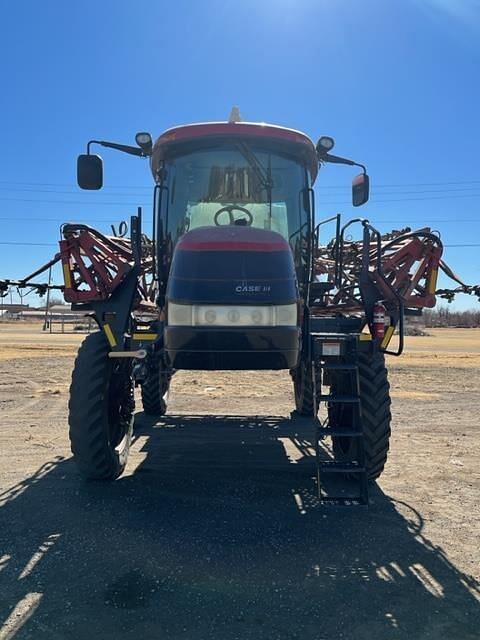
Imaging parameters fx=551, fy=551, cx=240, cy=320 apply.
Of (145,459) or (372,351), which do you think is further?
(145,459)

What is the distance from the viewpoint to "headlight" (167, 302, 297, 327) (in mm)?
4238

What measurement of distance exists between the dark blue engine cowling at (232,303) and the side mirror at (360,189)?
1823mm

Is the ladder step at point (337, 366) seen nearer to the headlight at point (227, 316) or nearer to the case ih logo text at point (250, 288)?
the headlight at point (227, 316)

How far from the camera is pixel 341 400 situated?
4.68m

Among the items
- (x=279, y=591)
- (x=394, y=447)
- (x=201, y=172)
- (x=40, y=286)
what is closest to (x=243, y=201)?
(x=201, y=172)

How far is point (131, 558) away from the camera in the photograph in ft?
12.7

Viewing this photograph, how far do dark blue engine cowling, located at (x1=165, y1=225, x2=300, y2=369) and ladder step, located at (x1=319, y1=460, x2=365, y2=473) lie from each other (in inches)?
36.2

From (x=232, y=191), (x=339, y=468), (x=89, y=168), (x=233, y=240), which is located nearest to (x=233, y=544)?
(x=339, y=468)

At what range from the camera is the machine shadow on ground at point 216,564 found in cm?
308

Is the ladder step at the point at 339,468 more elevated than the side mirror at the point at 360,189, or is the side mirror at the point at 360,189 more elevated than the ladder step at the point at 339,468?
the side mirror at the point at 360,189

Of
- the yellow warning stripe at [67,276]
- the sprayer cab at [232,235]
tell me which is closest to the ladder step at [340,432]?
the sprayer cab at [232,235]

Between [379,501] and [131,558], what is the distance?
2.42 m

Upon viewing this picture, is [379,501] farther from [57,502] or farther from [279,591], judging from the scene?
[57,502]

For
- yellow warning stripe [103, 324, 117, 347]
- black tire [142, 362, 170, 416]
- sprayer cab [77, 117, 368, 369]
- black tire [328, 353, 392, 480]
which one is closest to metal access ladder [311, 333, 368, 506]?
black tire [328, 353, 392, 480]
